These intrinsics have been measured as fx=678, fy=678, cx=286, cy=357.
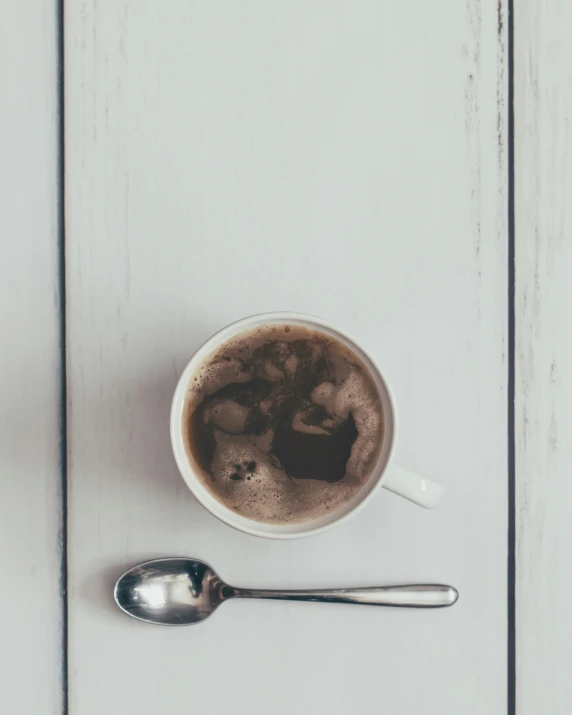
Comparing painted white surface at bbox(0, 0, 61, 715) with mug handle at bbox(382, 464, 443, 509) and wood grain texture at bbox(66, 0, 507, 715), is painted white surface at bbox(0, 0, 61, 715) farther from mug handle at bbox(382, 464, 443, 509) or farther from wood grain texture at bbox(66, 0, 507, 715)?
mug handle at bbox(382, 464, 443, 509)

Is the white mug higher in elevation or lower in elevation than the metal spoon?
higher

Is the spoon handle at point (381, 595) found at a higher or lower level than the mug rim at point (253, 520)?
lower

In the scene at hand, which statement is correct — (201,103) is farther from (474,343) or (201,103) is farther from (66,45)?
(474,343)

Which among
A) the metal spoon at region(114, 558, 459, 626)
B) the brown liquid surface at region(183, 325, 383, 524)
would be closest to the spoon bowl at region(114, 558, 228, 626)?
the metal spoon at region(114, 558, 459, 626)

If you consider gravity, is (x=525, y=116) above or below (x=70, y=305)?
above

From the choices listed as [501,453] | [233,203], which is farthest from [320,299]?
[501,453]

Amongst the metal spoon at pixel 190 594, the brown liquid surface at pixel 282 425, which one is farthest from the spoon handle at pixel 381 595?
the brown liquid surface at pixel 282 425

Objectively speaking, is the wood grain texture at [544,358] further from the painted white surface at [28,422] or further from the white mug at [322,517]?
the painted white surface at [28,422]

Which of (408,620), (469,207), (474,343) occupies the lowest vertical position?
(408,620)
